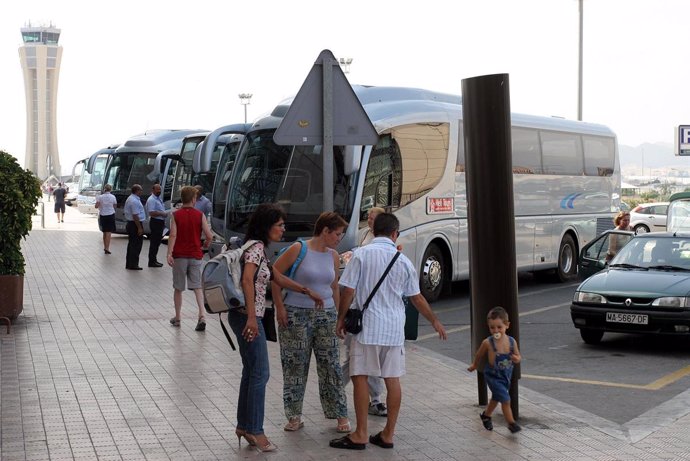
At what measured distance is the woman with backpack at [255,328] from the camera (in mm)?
7586

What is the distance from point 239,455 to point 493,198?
10.0 feet

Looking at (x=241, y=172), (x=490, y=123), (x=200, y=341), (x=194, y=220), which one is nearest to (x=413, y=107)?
(x=241, y=172)

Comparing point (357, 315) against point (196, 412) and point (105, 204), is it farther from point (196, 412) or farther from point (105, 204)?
point (105, 204)

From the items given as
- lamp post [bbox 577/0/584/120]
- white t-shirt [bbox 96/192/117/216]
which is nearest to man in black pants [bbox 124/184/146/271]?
white t-shirt [bbox 96/192/117/216]

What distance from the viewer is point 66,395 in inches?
375

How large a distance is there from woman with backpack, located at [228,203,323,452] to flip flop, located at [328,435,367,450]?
43 centimetres

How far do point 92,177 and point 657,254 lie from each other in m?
35.8

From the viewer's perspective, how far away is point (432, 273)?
17969mm

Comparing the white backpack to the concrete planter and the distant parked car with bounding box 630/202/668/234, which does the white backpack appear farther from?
the distant parked car with bounding box 630/202/668/234

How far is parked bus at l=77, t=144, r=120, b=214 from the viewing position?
45322mm

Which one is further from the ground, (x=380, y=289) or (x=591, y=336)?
(x=380, y=289)

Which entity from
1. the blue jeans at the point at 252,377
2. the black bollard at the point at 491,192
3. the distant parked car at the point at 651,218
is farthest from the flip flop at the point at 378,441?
the distant parked car at the point at 651,218

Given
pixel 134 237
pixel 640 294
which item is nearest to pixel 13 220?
pixel 640 294

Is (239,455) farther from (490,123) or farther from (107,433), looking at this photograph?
(490,123)
